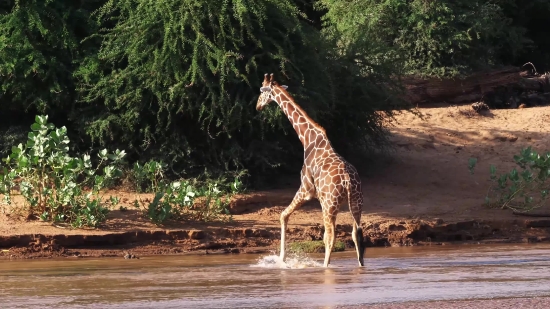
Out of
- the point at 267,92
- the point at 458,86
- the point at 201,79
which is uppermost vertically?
the point at 458,86

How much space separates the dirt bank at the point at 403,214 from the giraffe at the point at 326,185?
188 centimetres

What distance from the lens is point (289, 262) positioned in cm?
1180

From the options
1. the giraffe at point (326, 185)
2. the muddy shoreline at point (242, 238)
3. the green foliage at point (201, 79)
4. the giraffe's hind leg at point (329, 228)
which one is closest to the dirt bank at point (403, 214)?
the muddy shoreline at point (242, 238)

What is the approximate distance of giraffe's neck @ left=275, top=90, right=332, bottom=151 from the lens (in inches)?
489

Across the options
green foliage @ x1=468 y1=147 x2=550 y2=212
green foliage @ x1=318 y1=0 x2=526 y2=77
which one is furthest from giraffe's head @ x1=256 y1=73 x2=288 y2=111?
green foliage @ x1=318 y1=0 x2=526 y2=77

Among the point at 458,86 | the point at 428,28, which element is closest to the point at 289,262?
the point at 428,28

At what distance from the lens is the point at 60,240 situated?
1294cm

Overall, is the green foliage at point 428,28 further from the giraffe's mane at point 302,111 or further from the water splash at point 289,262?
the water splash at point 289,262

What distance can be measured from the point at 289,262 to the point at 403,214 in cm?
421

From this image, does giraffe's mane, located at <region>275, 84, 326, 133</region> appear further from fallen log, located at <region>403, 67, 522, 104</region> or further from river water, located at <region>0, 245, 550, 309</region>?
fallen log, located at <region>403, 67, 522, 104</region>

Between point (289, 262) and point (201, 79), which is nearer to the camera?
point (289, 262)

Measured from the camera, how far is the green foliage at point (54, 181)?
525 inches

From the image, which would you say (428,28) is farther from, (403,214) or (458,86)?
(403,214)

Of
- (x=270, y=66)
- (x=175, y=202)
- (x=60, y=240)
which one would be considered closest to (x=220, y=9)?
(x=270, y=66)
